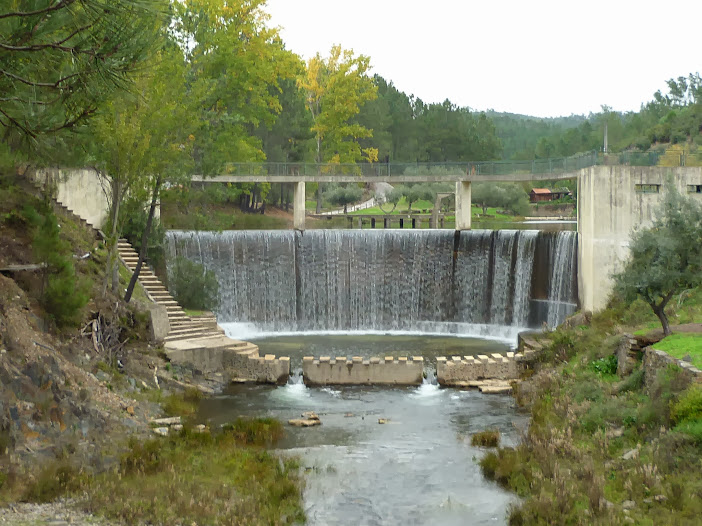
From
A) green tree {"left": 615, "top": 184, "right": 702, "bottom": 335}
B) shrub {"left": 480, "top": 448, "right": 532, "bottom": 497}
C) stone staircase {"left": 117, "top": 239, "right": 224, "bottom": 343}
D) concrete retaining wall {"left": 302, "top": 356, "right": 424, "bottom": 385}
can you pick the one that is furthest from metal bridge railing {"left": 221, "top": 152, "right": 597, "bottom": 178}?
shrub {"left": 480, "top": 448, "right": 532, "bottom": 497}

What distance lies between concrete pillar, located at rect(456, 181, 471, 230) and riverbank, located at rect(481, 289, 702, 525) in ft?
39.0

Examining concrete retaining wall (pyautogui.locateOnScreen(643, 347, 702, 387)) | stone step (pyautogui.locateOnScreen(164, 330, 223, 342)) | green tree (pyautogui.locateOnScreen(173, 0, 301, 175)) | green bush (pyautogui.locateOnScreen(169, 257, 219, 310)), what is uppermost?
green tree (pyautogui.locateOnScreen(173, 0, 301, 175))

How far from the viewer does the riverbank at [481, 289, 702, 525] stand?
9.47 m

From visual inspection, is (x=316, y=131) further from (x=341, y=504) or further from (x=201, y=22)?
(x=341, y=504)

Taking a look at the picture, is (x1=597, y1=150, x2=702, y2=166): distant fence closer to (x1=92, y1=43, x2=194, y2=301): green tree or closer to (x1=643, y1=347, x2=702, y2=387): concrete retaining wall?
(x1=643, y1=347, x2=702, y2=387): concrete retaining wall

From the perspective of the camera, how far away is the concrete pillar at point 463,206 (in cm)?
2770

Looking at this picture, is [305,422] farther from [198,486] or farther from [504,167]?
[504,167]

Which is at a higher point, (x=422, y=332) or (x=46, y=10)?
(x=46, y=10)

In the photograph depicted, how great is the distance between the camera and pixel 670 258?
14.7 metres

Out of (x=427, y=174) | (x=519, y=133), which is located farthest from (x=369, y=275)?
(x=519, y=133)

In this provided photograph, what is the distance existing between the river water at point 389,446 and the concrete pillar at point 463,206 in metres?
11.1

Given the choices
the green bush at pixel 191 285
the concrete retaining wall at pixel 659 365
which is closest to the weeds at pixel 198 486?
the concrete retaining wall at pixel 659 365

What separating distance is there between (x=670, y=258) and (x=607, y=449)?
4.77 metres

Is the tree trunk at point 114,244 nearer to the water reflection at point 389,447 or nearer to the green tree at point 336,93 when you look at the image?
the water reflection at point 389,447
